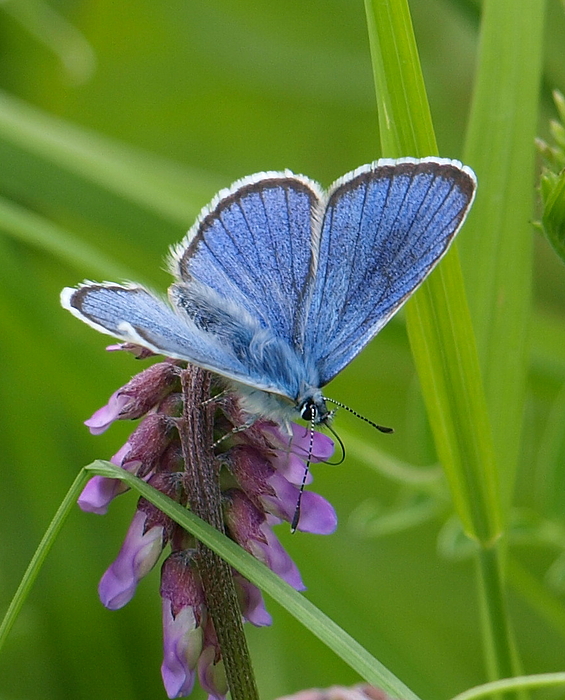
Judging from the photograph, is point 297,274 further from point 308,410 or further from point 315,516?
point 315,516

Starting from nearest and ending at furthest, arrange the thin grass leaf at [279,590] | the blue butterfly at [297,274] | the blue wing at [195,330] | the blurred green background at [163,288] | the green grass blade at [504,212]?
the thin grass leaf at [279,590], the blue wing at [195,330], the blue butterfly at [297,274], the green grass blade at [504,212], the blurred green background at [163,288]

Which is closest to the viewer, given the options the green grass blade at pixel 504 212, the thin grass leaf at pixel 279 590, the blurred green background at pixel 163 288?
the thin grass leaf at pixel 279 590

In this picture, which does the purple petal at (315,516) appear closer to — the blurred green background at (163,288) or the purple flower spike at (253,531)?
the purple flower spike at (253,531)

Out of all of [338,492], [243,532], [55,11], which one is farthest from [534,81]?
[55,11]

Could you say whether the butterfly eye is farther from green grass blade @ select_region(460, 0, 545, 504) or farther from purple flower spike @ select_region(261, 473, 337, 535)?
green grass blade @ select_region(460, 0, 545, 504)

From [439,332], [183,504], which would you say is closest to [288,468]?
[183,504]

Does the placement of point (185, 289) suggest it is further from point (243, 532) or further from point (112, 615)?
point (112, 615)

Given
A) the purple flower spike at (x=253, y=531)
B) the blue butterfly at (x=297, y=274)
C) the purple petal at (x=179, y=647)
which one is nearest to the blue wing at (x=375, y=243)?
the blue butterfly at (x=297, y=274)

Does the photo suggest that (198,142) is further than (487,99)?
Yes
